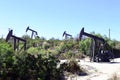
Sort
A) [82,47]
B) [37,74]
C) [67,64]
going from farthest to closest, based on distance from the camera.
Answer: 1. [82,47]
2. [67,64]
3. [37,74]

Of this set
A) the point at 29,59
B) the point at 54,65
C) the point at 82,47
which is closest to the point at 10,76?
the point at 29,59

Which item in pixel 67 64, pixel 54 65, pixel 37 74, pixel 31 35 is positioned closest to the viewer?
pixel 37 74

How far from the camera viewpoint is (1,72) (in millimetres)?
13203

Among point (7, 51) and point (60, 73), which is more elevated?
point (7, 51)

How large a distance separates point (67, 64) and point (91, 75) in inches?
62.7

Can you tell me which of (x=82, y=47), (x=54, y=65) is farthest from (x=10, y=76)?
(x=82, y=47)

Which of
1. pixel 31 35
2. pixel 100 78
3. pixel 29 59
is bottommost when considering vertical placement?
pixel 100 78

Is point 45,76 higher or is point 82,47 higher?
point 82,47

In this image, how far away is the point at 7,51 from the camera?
46.7 ft

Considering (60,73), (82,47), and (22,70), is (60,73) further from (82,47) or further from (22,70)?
(82,47)

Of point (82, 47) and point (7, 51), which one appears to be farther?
point (82, 47)

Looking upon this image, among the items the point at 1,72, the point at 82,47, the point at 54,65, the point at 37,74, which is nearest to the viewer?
the point at 1,72

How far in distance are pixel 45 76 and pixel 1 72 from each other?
227 centimetres

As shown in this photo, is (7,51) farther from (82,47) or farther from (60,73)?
(82,47)
